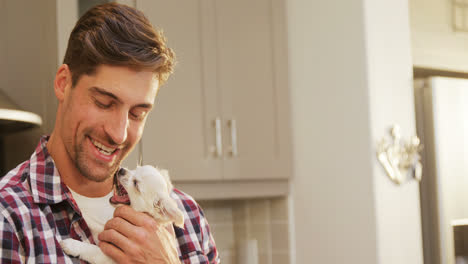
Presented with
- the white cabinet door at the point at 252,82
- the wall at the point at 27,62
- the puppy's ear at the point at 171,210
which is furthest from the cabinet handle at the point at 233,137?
the puppy's ear at the point at 171,210

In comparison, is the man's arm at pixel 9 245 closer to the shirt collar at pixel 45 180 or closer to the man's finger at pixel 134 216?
the shirt collar at pixel 45 180

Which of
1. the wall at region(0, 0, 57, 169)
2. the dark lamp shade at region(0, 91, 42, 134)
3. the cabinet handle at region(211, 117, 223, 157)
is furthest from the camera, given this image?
the cabinet handle at region(211, 117, 223, 157)

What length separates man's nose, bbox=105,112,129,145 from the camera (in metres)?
1.11

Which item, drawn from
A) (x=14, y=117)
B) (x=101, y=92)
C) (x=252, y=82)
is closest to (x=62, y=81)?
(x=101, y=92)

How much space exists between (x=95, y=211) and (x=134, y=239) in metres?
0.10

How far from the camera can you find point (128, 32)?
3.66 ft

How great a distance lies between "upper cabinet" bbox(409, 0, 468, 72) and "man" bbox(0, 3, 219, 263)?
2001mm

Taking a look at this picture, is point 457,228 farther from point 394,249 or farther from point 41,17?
point 41,17

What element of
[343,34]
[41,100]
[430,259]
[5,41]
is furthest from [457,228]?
[5,41]

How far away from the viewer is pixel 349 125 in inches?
102

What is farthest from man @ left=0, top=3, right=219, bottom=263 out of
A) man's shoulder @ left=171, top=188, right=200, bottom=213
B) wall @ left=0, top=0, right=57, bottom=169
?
wall @ left=0, top=0, right=57, bottom=169

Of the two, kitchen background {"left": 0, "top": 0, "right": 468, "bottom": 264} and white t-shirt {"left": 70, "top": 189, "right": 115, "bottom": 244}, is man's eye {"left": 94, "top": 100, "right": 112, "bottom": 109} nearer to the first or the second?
white t-shirt {"left": 70, "top": 189, "right": 115, "bottom": 244}

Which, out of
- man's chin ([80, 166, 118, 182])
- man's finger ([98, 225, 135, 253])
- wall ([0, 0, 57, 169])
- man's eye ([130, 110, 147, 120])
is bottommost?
man's finger ([98, 225, 135, 253])

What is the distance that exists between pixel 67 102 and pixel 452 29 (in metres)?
2.35
